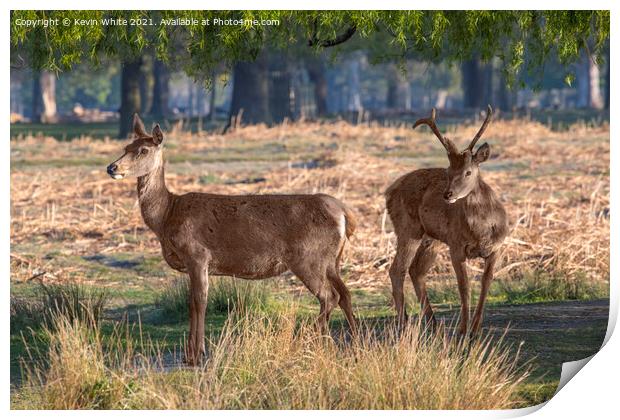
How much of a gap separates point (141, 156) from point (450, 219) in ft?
9.61

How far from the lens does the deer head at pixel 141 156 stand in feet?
34.3

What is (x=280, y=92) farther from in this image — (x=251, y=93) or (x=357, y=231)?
(x=357, y=231)

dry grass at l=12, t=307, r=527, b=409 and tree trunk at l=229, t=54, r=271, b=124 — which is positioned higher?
tree trunk at l=229, t=54, r=271, b=124

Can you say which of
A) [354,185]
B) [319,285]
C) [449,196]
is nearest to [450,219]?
[449,196]

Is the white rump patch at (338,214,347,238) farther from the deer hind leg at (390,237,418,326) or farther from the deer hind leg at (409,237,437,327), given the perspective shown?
the deer hind leg at (409,237,437,327)

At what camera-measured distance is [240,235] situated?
10711 mm

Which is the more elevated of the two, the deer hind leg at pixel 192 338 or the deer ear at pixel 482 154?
the deer ear at pixel 482 154

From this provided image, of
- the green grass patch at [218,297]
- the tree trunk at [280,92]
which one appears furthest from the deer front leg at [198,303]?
the tree trunk at [280,92]

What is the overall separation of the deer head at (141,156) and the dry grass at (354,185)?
5.95 m

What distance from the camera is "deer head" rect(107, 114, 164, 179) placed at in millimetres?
10453

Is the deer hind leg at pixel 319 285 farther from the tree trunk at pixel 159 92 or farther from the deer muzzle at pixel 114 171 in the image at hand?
the tree trunk at pixel 159 92

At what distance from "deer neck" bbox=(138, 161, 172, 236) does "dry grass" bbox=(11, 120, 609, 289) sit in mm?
5713

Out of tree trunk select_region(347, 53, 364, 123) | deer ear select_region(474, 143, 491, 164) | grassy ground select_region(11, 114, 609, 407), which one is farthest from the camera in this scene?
tree trunk select_region(347, 53, 364, 123)

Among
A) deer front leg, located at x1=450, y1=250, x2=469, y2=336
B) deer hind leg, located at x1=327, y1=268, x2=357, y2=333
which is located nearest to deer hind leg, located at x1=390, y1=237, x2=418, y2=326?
deer front leg, located at x1=450, y1=250, x2=469, y2=336
